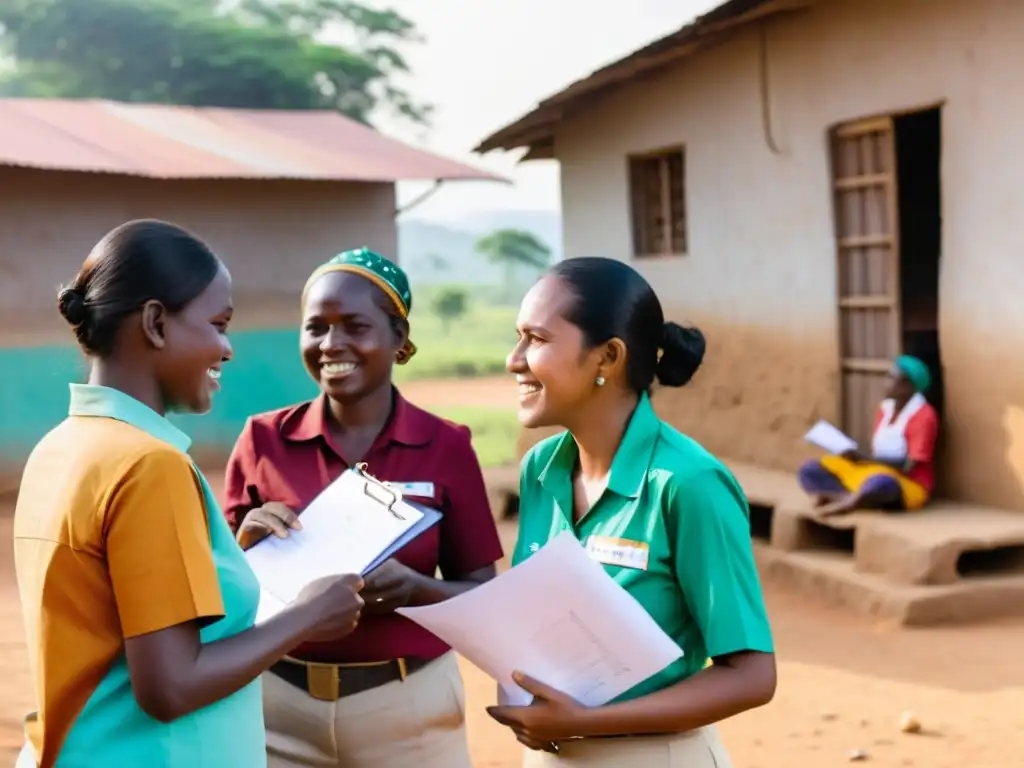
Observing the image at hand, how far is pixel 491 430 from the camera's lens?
16500mm

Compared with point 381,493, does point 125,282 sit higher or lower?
higher

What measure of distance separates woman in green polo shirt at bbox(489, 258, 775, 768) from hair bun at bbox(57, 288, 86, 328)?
0.69m

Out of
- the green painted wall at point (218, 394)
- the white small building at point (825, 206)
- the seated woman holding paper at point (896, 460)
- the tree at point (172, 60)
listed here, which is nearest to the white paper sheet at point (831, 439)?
the seated woman holding paper at point (896, 460)

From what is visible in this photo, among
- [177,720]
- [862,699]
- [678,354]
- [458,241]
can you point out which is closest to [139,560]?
[177,720]

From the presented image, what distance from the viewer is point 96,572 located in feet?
5.34

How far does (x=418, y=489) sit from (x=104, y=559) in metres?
0.85

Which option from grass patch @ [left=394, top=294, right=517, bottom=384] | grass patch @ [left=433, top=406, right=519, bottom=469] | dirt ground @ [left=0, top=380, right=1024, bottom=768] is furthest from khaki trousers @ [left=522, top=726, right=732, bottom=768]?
grass patch @ [left=433, top=406, right=519, bottom=469]

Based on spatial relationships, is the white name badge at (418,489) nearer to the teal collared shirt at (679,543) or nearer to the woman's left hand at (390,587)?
the woman's left hand at (390,587)

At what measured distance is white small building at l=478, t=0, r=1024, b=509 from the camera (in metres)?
6.64

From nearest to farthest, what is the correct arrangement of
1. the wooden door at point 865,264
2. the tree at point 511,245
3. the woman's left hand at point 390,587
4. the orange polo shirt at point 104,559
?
the orange polo shirt at point 104,559 → the woman's left hand at point 390,587 → the wooden door at point 865,264 → the tree at point 511,245

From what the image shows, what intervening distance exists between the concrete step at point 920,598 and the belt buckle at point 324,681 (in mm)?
4339

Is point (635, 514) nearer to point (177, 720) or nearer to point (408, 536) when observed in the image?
point (408, 536)

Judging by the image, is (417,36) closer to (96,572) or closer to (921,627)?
(921,627)

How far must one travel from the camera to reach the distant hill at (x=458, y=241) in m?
109
